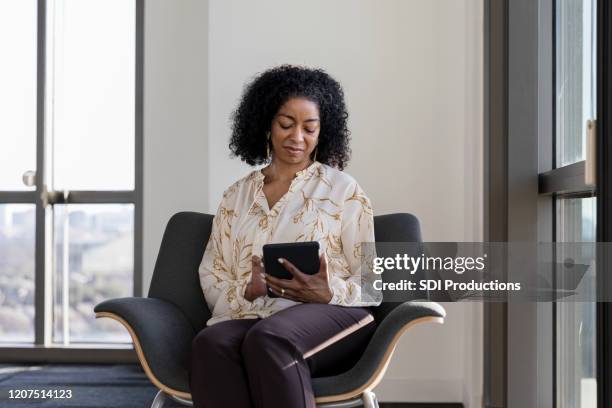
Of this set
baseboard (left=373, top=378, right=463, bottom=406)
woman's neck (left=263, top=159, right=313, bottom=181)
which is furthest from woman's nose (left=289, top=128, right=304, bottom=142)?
baseboard (left=373, top=378, right=463, bottom=406)

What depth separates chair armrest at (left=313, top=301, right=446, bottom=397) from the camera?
196 cm

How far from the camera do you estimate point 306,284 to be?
7.06 ft

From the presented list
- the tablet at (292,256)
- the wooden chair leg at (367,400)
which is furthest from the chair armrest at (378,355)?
the tablet at (292,256)

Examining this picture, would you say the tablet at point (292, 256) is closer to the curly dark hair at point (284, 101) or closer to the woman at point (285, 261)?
the woman at point (285, 261)

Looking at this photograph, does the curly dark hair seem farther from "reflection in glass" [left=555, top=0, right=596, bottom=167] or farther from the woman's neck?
"reflection in glass" [left=555, top=0, right=596, bottom=167]

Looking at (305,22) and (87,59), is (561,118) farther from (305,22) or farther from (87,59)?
(87,59)

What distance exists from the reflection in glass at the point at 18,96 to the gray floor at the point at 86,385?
109 cm

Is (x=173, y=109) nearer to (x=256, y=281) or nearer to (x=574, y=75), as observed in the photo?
(x=256, y=281)

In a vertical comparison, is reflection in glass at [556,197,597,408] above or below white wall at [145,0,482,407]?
below

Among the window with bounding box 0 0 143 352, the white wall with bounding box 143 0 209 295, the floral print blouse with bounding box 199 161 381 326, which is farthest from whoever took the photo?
the window with bounding box 0 0 143 352

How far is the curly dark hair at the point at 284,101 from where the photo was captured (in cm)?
250

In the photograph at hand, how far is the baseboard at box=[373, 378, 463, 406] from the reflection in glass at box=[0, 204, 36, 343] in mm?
2199

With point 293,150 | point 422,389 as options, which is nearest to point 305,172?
point 293,150

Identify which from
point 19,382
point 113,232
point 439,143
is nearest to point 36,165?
point 113,232
